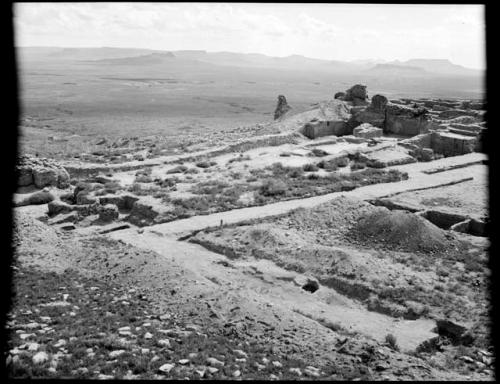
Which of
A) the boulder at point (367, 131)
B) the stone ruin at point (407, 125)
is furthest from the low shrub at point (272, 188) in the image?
the boulder at point (367, 131)

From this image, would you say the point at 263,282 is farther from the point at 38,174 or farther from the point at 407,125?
the point at 407,125

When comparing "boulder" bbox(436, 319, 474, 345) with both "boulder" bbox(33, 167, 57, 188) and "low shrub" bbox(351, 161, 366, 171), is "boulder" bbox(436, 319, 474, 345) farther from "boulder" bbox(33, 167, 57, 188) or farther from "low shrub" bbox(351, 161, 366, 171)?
"boulder" bbox(33, 167, 57, 188)

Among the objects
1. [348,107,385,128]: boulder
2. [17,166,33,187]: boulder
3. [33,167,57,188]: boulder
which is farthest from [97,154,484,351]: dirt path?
[348,107,385,128]: boulder

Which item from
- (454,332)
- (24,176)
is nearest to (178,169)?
(24,176)

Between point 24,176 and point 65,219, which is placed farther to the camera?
point 24,176

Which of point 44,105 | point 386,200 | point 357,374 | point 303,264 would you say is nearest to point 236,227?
point 303,264

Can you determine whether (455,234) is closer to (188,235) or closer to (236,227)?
(236,227)

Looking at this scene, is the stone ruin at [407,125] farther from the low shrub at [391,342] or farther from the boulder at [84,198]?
the low shrub at [391,342]
